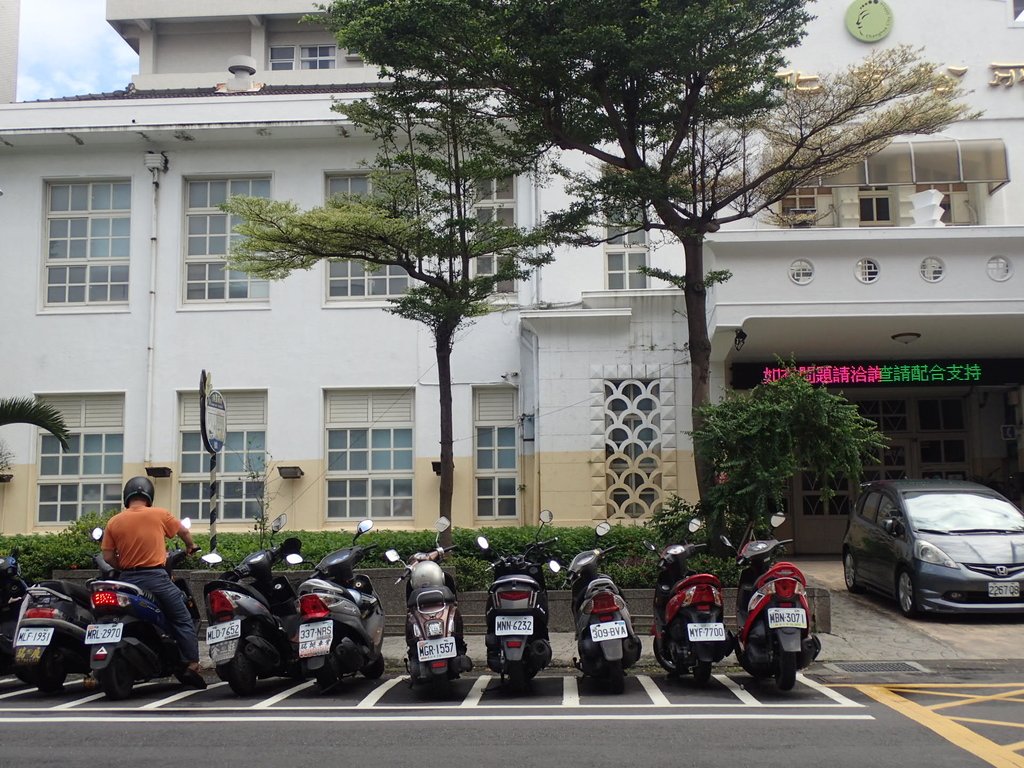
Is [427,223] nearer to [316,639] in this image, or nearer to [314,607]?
[314,607]

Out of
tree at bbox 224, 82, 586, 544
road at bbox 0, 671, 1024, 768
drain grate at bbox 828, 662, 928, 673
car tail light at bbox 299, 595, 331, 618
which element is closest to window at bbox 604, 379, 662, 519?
tree at bbox 224, 82, 586, 544

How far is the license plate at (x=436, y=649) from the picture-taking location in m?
7.52

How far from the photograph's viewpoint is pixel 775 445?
10438 mm

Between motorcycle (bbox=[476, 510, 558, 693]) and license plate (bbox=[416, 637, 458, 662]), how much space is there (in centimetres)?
36

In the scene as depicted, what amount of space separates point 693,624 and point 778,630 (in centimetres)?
67

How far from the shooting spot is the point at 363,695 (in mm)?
7980

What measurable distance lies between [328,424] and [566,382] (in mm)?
4441

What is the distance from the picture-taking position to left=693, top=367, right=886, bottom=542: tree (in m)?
10.4

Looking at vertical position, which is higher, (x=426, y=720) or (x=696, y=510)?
(x=696, y=510)

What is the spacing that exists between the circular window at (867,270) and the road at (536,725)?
688cm

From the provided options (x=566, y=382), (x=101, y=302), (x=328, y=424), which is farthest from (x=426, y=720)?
(x=101, y=302)

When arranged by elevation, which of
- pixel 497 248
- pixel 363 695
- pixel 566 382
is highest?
pixel 497 248

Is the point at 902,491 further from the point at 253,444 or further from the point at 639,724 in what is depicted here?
the point at 253,444

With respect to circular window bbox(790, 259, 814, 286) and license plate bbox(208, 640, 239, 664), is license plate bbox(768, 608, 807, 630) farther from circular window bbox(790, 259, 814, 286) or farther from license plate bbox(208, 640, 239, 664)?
circular window bbox(790, 259, 814, 286)
